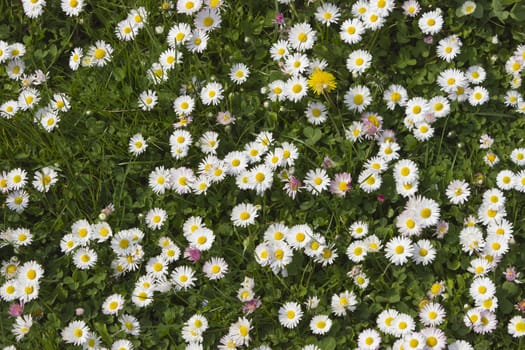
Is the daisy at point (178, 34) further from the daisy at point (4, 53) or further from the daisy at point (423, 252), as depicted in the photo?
the daisy at point (423, 252)

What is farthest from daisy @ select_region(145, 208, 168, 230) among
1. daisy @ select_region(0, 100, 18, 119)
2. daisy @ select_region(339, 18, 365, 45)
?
daisy @ select_region(339, 18, 365, 45)

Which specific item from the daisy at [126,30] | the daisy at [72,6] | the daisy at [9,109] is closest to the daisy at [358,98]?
the daisy at [126,30]

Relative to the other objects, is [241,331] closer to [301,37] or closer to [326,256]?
[326,256]

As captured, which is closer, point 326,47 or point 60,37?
point 326,47

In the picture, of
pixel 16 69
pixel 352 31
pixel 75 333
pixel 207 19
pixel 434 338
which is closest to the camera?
pixel 434 338

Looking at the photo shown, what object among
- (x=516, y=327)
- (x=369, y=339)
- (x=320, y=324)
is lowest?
(x=516, y=327)

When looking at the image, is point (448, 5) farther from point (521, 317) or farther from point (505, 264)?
point (521, 317)

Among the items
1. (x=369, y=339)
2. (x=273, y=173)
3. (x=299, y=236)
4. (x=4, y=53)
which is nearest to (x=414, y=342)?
(x=369, y=339)

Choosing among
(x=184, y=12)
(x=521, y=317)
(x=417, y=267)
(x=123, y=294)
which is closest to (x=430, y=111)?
(x=417, y=267)
